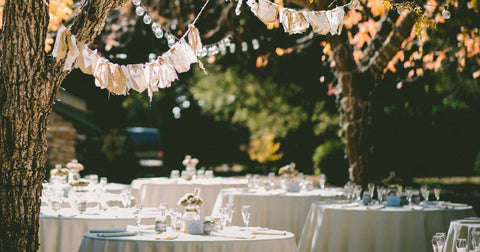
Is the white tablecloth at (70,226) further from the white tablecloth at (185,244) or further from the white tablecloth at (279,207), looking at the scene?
the white tablecloth at (279,207)

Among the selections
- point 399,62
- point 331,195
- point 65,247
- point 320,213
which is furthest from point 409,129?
point 65,247

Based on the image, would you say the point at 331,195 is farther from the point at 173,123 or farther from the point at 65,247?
the point at 173,123

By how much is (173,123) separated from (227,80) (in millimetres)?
8940

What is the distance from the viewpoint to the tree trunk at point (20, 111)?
247 inches

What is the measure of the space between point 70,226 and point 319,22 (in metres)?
3.35

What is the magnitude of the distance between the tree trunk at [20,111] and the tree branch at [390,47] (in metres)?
7.33

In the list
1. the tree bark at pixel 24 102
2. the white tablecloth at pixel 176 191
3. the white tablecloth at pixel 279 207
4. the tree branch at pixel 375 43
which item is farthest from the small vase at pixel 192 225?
the tree branch at pixel 375 43

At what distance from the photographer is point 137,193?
1471cm

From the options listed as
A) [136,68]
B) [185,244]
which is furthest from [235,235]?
[136,68]

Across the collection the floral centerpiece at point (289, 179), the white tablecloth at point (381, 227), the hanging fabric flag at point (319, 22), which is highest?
the hanging fabric flag at point (319, 22)

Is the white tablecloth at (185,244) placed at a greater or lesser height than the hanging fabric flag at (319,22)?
lesser

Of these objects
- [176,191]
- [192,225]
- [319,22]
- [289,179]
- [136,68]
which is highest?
[319,22]

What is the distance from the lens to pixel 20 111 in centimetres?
629

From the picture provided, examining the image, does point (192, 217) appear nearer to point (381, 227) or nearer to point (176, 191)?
point (381, 227)
